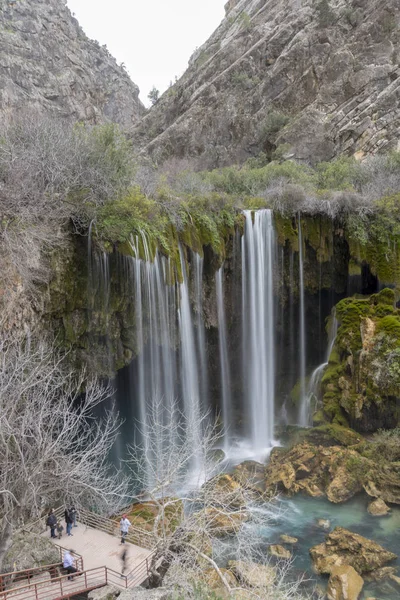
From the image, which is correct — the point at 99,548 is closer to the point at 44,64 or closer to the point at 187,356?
the point at 187,356

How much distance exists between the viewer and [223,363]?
68.6 feet

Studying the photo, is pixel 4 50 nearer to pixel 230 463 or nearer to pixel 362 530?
pixel 230 463

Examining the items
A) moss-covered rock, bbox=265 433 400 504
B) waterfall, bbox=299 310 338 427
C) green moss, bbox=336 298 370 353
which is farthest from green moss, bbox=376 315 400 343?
moss-covered rock, bbox=265 433 400 504

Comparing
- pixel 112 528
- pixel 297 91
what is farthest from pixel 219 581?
pixel 297 91

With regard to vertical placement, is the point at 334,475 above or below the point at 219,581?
above

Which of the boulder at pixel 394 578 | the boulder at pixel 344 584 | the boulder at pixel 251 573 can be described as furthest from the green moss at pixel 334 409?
the boulder at pixel 251 573

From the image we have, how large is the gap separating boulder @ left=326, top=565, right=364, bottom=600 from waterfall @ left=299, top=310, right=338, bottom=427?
30.4ft

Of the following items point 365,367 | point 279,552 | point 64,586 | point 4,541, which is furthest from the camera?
point 365,367

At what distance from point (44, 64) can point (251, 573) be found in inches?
2198

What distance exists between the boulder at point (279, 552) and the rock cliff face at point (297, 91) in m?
29.4

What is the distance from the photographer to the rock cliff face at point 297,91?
33594 mm

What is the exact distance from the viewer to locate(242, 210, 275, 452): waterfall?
67.8ft

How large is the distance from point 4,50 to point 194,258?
4274 cm

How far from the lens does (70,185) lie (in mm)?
15070
